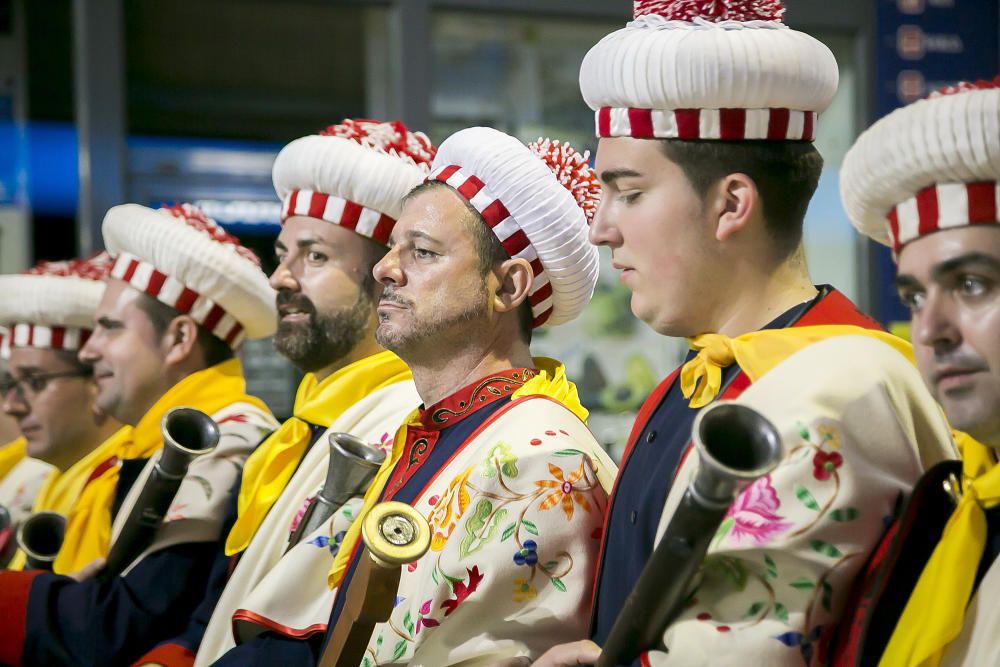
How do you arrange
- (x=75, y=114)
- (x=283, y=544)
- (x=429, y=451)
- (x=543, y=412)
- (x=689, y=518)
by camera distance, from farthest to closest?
(x=75, y=114) < (x=283, y=544) < (x=429, y=451) < (x=543, y=412) < (x=689, y=518)

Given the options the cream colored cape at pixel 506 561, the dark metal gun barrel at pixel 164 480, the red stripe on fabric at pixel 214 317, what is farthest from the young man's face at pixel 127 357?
the cream colored cape at pixel 506 561

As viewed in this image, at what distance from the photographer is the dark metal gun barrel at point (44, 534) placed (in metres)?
3.41

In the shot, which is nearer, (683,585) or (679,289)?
(683,585)

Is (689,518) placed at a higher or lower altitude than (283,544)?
higher

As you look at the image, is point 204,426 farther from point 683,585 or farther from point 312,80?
point 312,80

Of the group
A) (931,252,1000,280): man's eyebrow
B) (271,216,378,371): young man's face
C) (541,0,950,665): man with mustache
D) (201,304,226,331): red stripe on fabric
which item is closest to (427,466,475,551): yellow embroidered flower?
(541,0,950,665): man with mustache

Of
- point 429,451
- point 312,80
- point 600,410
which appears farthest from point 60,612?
point 312,80

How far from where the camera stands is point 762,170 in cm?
178

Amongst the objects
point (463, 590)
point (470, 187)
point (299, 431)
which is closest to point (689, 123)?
point (470, 187)

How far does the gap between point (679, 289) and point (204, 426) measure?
150 cm

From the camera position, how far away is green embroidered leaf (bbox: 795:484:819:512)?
149 cm

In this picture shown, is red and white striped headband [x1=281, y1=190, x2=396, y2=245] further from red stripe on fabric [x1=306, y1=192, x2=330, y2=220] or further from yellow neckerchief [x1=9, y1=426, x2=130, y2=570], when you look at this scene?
yellow neckerchief [x1=9, y1=426, x2=130, y2=570]

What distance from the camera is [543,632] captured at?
1.94 m

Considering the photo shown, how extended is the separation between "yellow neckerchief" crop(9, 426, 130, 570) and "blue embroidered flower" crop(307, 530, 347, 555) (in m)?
1.44
